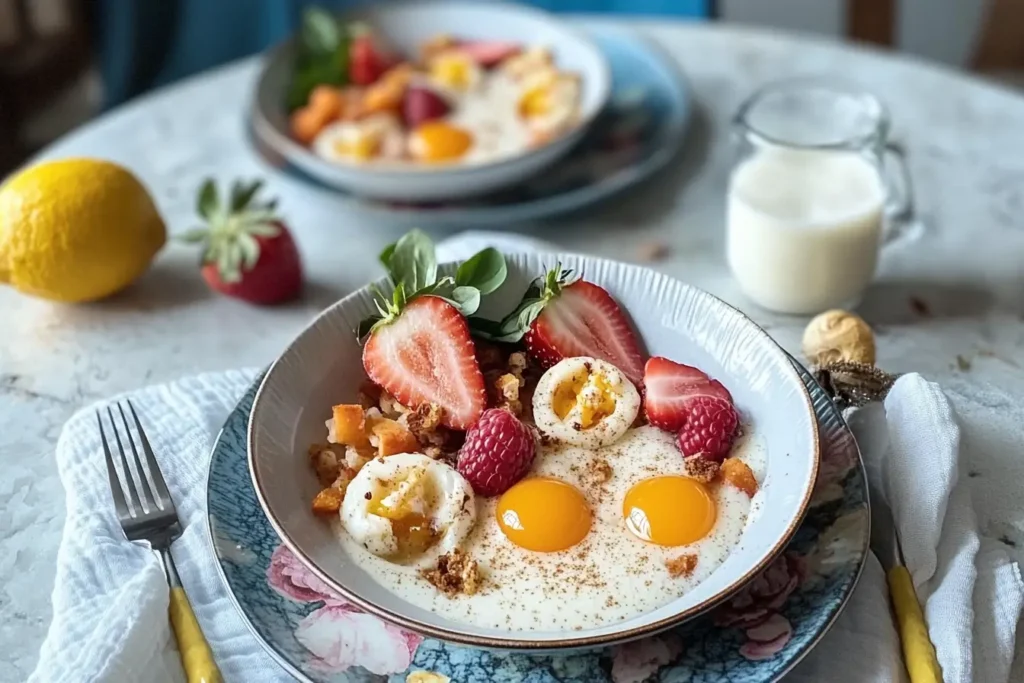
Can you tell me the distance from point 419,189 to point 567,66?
0.52 meters

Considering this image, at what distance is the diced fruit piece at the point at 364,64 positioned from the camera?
80.2 inches

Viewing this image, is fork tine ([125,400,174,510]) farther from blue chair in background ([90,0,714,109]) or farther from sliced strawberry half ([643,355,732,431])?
blue chair in background ([90,0,714,109])

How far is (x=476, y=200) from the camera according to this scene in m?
1.77

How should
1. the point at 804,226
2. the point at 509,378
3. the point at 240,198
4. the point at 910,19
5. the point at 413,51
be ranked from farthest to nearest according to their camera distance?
the point at 910,19 < the point at 413,51 < the point at 240,198 < the point at 804,226 < the point at 509,378

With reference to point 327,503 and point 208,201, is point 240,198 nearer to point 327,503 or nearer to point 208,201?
point 208,201

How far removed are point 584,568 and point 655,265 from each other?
0.73m

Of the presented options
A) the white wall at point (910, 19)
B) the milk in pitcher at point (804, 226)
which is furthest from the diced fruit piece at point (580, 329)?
the white wall at point (910, 19)

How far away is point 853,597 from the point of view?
1.04 meters

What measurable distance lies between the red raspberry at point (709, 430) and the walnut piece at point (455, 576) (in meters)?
0.26

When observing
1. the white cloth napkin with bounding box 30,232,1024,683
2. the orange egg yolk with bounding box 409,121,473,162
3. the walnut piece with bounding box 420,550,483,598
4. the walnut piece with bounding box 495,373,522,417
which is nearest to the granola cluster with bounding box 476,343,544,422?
the walnut piece with bounding box 495,373,522,417

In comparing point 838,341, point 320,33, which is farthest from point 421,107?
point 838,341

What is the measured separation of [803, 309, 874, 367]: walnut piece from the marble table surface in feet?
0.22

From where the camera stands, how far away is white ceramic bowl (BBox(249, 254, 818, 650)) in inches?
37.1

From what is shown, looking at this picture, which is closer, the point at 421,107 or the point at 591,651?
the point at 591,651
